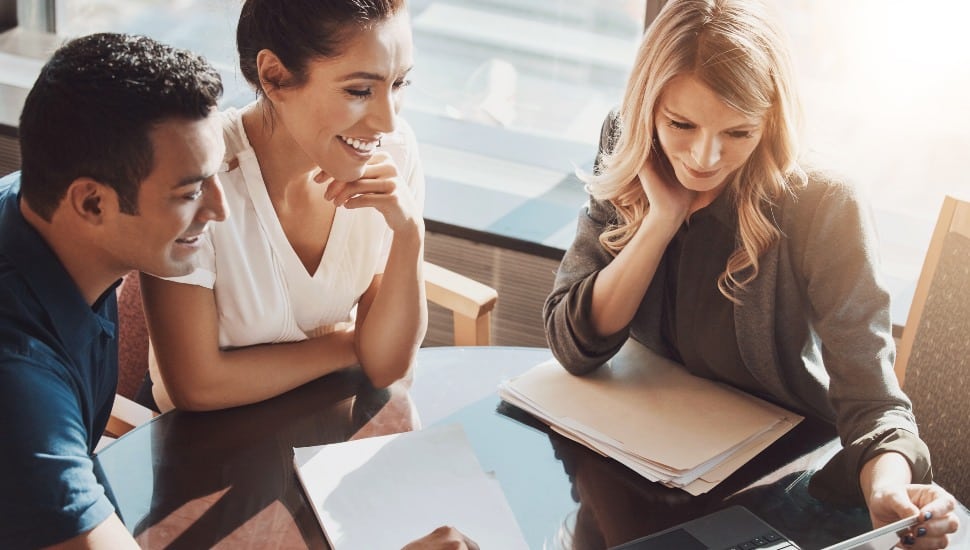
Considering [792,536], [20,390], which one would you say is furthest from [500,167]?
[20,390]

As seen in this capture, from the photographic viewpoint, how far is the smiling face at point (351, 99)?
4.59 ft

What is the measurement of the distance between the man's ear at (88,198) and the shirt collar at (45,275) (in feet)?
0.20

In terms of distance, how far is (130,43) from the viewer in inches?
45.3

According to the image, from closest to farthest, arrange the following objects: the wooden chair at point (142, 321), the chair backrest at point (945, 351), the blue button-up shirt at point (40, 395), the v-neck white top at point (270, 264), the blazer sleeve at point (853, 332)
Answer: the blue button-up shirt at point (40, 395), the blazer sleeve at point (853, 332), the v-neck white top at point (270, 264), the chair backrest at point (945, 351), the wooden chair at point (142, 321)

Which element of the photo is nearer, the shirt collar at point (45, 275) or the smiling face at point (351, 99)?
the shirt collar at point (45, 275)

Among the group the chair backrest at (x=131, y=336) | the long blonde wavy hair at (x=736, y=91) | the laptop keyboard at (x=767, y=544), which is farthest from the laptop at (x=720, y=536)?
the chair backrest at (x=131, y=336)

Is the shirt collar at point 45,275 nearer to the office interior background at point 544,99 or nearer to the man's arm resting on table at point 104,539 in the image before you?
the man's arm resting on table at point 104,539

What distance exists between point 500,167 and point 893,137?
964mm

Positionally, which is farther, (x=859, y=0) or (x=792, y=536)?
(x=859, y=0)

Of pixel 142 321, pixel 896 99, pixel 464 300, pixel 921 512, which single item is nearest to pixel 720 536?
pixel 921 512

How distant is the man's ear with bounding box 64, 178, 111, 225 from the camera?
43.4 inches

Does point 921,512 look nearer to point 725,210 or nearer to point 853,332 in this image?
point 853,332

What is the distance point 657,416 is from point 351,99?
0.62 metres

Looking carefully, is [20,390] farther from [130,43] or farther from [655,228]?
[655,228]
